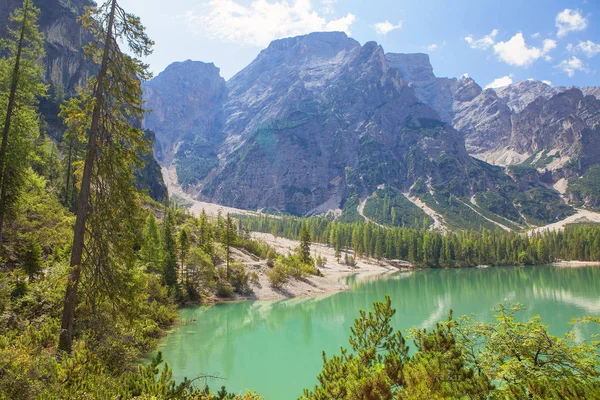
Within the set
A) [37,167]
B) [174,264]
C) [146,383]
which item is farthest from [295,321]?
[37,167]

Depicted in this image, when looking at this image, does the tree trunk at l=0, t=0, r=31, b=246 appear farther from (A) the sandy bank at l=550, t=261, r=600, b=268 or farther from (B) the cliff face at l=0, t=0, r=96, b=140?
(A) the sandy bank at l=550, t=261, r=600, b=268

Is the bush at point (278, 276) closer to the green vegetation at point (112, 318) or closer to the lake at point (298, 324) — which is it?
the lake at point (298, 324)

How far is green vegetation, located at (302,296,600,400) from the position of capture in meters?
6.64

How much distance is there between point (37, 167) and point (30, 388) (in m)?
56.9

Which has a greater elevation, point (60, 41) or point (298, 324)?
point (60, 41)

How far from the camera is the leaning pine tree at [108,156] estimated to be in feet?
38.3

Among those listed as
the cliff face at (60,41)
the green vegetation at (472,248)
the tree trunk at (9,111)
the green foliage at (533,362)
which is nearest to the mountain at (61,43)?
the cliff face at (60,41)

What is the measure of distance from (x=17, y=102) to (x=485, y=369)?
23.4 metres

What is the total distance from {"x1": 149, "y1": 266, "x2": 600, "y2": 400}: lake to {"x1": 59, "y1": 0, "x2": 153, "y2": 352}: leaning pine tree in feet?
41.1

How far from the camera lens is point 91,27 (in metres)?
12.2

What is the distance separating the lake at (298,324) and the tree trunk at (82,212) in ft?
40.0

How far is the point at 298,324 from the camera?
132 feet

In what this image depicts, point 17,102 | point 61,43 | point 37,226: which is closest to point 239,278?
point 37,226

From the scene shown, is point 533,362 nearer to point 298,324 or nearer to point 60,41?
point 298,324
